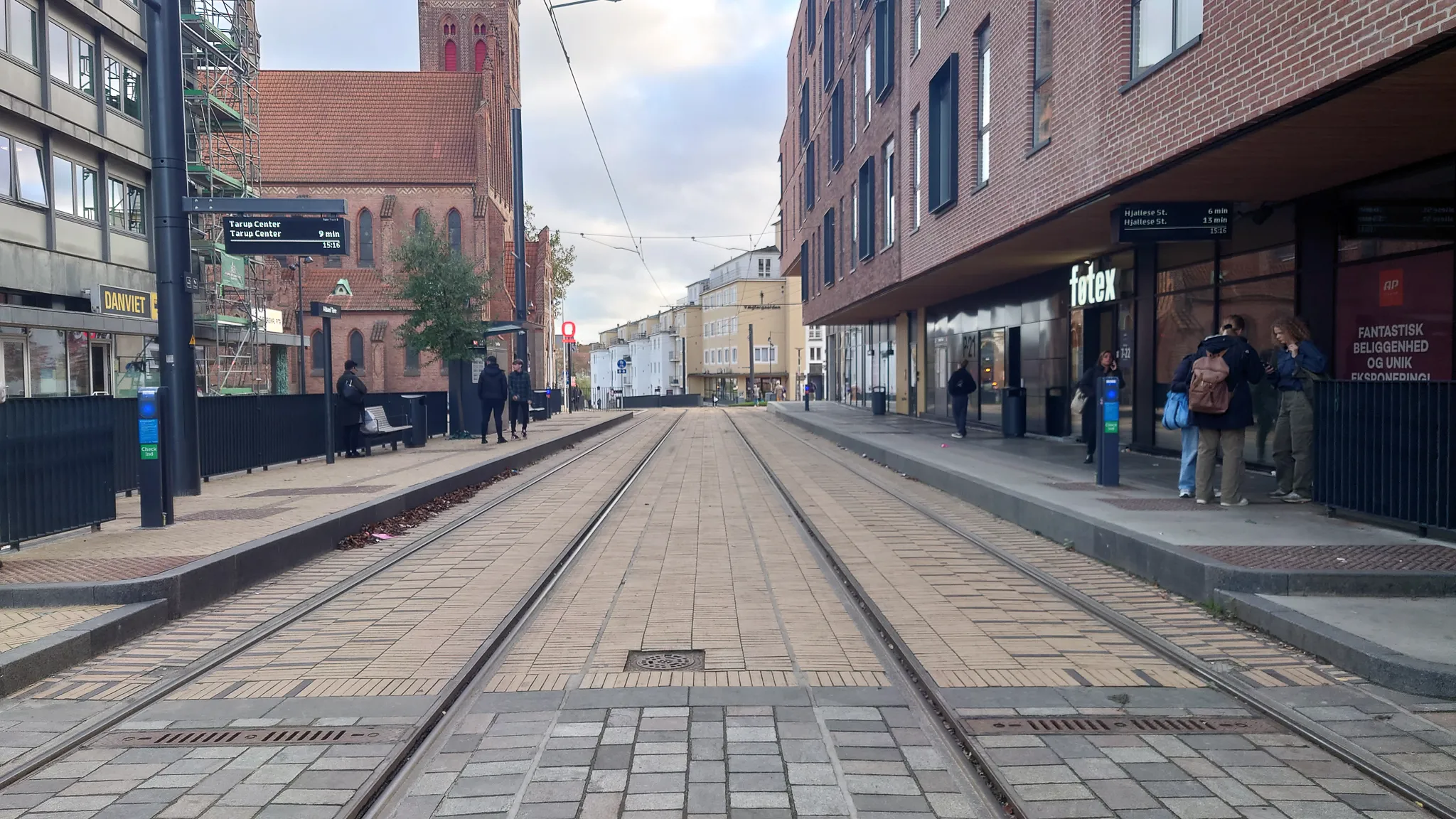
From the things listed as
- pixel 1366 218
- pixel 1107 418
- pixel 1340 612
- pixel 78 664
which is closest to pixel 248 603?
pixel 78 664

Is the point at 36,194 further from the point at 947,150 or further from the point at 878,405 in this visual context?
the point at 878,405

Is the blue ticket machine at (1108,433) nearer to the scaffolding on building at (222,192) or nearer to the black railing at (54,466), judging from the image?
the black railing at (54,466)

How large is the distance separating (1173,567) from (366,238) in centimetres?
5107

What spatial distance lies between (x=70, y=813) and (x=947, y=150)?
1798 centimetres

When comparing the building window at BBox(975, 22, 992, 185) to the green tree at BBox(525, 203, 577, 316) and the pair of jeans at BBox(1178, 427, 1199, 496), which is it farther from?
the green tree at BBox(525, 203, 577, 316)

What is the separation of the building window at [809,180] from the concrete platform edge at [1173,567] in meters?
31.4

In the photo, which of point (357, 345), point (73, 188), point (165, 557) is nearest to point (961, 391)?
point (165, 557)

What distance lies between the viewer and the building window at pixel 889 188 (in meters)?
24.2

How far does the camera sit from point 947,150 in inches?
753

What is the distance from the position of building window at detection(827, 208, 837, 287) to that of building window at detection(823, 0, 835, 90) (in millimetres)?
4511

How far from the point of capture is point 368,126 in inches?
2132

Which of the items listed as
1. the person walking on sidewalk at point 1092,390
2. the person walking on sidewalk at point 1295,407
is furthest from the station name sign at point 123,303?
the person walking on sidewalk at point 1295,407

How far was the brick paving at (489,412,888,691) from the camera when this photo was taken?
17.3ft

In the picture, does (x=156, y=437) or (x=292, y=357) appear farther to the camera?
(x=292, y=357)
